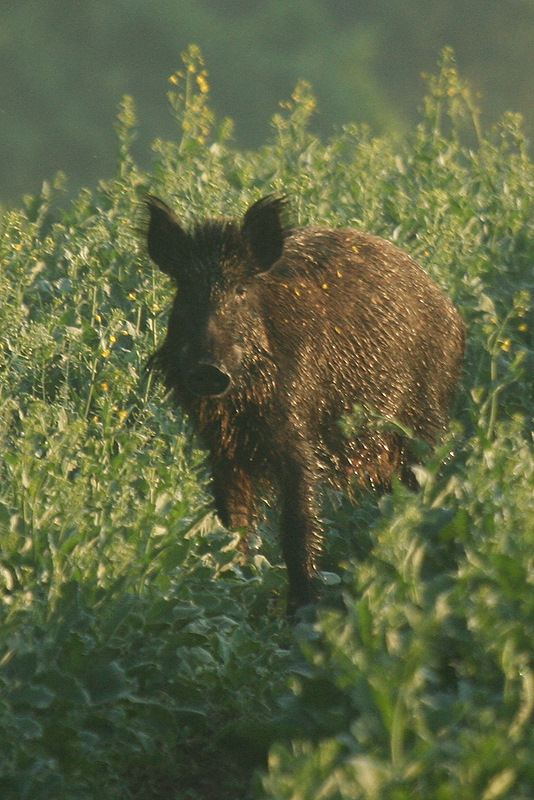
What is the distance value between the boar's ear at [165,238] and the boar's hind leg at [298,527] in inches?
36.1

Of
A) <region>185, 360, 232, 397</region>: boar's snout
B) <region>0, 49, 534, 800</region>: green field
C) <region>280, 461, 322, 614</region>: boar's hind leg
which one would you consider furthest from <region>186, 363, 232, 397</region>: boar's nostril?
<region>280, 461, 322, 614</region>: boar's hind leg

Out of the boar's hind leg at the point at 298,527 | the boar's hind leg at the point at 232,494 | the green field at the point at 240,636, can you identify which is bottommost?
the green field at the point at 240,636

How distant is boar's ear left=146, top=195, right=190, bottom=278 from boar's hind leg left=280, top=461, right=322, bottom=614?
916 mm

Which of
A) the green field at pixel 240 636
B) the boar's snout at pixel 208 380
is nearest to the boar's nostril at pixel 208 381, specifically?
the boar's snout at pixel 208 380

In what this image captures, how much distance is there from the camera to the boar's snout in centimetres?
461

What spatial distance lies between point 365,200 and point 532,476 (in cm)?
421

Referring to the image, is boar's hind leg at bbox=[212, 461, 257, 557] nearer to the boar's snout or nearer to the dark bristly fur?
the dark bristly fur

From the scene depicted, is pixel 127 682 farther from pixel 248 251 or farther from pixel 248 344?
pixel 248 251

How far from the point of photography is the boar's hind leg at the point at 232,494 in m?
5.14

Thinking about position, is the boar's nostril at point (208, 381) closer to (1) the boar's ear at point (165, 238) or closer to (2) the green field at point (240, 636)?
(2) the green field at point (240, 636)

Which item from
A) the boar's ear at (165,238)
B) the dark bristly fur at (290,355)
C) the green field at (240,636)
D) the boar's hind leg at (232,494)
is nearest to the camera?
the green field at (240,636)

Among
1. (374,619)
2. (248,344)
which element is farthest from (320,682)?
(248,344)

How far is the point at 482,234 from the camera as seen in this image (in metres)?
7.96

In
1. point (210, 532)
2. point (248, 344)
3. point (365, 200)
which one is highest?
point (365, 200)
